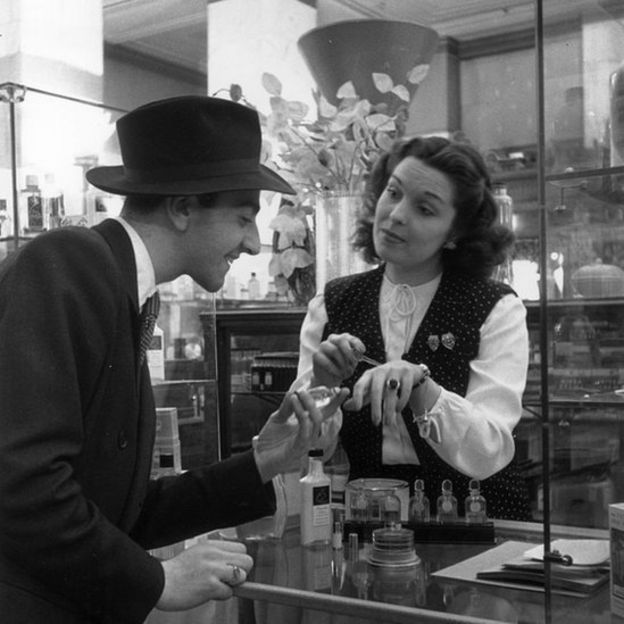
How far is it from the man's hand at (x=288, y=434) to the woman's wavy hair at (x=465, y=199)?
0.83 meters

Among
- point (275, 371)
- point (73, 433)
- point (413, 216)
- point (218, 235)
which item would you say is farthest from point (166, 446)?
point (73, 433)

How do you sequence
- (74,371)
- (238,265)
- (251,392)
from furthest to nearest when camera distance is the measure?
(238,265), (251,392), (74,371)

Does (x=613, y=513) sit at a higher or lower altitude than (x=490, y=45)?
lower

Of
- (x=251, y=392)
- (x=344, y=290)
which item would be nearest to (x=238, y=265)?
(x=251, y=392)

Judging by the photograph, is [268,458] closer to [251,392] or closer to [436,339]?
[436,339]

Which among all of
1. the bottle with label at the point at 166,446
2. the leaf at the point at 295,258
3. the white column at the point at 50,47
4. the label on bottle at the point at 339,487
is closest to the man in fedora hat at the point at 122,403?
the label on bottle at the point at 339,487

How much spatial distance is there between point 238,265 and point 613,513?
3587 millimetres

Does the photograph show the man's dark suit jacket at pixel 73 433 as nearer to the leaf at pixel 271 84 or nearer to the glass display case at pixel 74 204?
the leaf at pixel 271 84

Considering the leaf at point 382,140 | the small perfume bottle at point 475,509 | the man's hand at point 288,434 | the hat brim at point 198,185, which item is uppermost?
the leaf at point 382,140

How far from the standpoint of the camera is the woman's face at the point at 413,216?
7.21 feet

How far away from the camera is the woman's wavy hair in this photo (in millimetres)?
2252

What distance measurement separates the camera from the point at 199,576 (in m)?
1.28

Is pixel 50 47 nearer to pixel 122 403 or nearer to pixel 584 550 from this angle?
pixel 122 403

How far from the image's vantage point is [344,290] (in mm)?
2338
